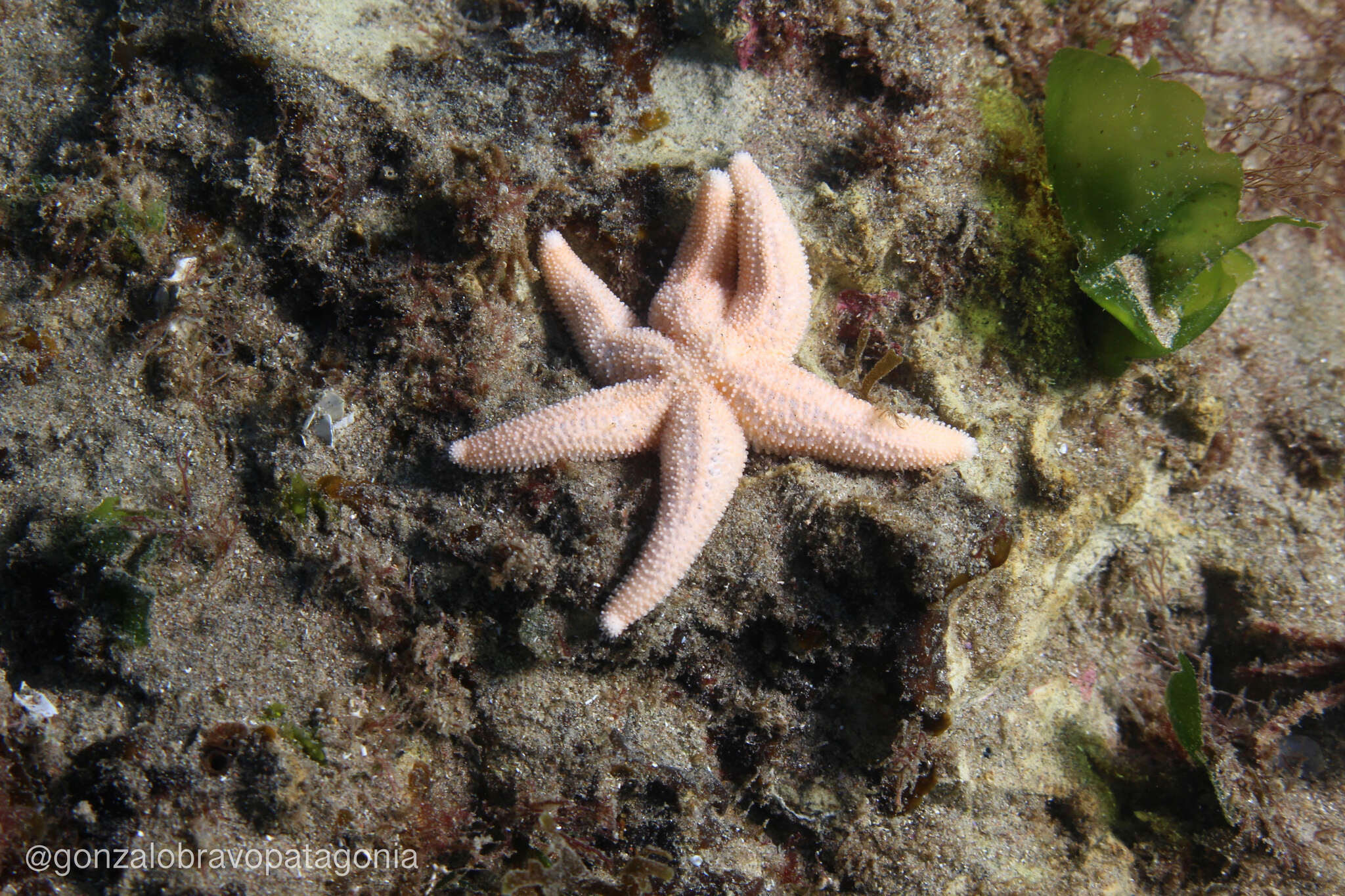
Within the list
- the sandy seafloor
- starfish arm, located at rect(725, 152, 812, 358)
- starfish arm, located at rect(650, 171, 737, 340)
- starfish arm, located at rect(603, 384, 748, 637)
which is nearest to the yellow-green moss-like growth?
the sandy seafloor

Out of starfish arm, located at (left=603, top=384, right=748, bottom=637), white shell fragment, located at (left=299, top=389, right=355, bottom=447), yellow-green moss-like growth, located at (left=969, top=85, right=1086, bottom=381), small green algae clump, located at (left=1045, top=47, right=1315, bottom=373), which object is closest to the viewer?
starfish arm, located at (left=603, top=384, right=748, bottom=637)

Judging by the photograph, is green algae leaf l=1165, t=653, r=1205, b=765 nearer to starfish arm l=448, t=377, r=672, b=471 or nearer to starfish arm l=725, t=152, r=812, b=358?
starfish arm l=725, t=152, r=812, b=358

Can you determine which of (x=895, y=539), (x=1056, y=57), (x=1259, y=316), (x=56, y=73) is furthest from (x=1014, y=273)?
(x=56, y=73)

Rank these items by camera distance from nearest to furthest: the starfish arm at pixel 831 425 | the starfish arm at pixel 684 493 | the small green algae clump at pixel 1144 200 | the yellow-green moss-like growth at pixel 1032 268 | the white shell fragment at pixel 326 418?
the starfish arm at pixel 684 493, the starfish arm at pixel 831 425, the white shell fragment at pixel 326 418, the small green algae clump at pixel 1144 200, the yellow-green moss-like growth at pixel 1032 268

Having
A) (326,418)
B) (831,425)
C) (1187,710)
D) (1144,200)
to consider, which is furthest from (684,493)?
(1187,710)

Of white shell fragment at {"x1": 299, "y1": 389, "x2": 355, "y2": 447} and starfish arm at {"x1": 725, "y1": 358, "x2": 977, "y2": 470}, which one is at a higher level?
starfish arm at {"x1": 725, "y1": 358, "x2": 977, "y2": 470}

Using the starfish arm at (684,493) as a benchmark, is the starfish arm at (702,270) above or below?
above

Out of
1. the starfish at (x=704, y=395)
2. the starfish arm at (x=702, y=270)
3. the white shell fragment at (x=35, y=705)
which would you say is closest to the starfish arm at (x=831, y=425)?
the starfish at (x=704, y=395)

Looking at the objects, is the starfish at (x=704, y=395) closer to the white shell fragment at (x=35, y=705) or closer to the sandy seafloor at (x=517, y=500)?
the sandy seafloor at (x=517, y=500)
